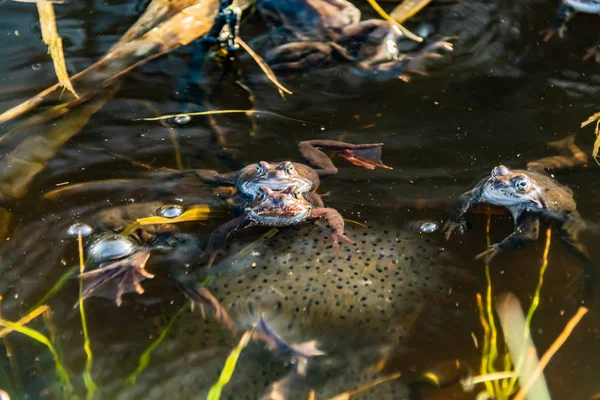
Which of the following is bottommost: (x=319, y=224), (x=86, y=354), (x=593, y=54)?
(x=86, y=354)

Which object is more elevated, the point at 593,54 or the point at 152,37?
the point at 593,54

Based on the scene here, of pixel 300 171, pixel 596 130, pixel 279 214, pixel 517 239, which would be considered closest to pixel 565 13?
pixel 596 130

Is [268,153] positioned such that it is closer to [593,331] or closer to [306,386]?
[306,386]

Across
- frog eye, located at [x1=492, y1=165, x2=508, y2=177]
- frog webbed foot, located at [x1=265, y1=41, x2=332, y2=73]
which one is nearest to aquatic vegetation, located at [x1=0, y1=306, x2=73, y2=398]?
frog eye, located at [x1=492, y1=165, x2=508, y2=177]

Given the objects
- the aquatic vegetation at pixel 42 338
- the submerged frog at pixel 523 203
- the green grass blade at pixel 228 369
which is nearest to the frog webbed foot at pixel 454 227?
the submerged frog at pixel 523 203

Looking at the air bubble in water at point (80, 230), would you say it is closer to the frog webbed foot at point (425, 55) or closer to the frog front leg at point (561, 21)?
the frog webbed foot at point (425, 55)

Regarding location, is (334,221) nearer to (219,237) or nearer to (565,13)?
(219,237)

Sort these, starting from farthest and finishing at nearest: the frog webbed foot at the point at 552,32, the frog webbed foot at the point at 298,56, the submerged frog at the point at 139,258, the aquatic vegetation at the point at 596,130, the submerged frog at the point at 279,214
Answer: the frog webbed foot at the point at 552,32 → the frog webbed foot at the point at 298,56 → the aquatic vegetation at the point at 596,130 → the submerged frog at the point at 279,214 → the submerged frog at the point at 139,258
